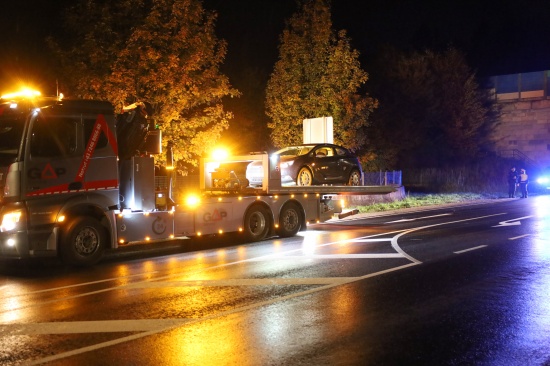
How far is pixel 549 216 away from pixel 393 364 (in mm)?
16878

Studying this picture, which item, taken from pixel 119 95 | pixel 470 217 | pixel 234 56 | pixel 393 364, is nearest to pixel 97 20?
pixel 119 95

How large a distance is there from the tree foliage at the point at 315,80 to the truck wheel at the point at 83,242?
605 inches

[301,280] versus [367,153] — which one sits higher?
[367,153]

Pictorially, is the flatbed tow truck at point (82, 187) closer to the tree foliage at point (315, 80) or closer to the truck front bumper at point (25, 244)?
the truck front bumper at point (25, 244)

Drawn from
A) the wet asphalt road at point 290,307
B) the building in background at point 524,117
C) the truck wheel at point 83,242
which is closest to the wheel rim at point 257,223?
the wet asphalt road at point 290,307

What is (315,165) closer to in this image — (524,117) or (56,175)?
(56,175)

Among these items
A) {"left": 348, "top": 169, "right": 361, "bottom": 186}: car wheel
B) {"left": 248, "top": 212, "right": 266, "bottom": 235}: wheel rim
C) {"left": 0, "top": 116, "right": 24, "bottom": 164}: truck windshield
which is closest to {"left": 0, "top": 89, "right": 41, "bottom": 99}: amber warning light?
{"left": 0, "top": 116, "right": 24, "bottom": 164}: truck windshield

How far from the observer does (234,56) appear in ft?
126

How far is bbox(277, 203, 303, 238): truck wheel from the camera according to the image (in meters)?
16.1

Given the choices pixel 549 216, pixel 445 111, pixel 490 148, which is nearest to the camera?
pixel 549 216

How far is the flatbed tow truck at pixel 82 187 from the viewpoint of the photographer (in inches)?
427

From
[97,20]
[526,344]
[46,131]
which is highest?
[97,20]

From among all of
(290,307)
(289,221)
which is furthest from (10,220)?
(289,221)

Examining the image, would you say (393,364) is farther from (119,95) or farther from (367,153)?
(367,153)
